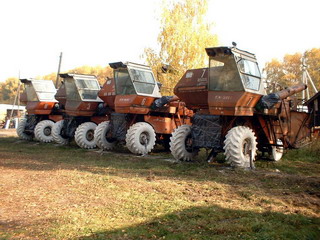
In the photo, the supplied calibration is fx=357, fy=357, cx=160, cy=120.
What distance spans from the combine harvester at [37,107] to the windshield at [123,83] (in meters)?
5.94

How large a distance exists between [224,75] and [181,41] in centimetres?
1230

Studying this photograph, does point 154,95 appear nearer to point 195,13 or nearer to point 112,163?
point 112,163

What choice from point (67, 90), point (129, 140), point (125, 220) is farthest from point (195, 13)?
point (125, 220)

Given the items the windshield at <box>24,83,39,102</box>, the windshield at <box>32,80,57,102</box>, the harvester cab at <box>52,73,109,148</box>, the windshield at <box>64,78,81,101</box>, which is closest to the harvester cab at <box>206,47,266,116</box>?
the harvester cab at <box>52,73,109,148</box>

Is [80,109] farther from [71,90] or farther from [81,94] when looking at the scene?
[71,90]

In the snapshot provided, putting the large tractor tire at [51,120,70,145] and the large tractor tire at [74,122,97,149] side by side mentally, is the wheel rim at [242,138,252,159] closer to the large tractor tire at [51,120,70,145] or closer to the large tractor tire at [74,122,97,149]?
the large tractor tire at [74,122,97,149]

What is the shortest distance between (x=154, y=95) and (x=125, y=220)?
926cm

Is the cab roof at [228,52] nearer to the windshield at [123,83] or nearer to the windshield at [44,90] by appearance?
the windshield at [123,83]

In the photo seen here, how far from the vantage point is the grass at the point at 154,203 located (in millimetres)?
4367

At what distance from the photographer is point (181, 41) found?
21750 millimetres

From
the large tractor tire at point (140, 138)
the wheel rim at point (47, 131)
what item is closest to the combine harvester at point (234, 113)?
the large tractor tire at point (140, 138)

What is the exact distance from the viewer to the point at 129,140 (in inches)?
507

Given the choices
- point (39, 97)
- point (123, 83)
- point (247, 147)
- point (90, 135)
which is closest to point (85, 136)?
point (90, 135)

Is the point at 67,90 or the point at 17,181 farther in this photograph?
the point at 67,90
